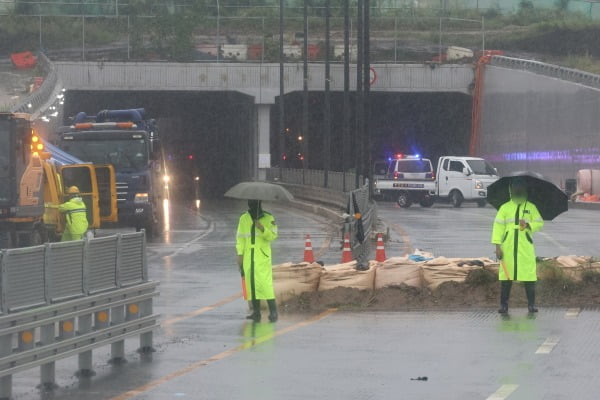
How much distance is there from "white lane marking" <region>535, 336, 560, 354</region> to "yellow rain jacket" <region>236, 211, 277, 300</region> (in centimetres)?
346

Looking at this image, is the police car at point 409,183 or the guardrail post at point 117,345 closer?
the guardrail post at point 117,345

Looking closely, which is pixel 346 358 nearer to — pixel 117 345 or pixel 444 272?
pixel 117 345

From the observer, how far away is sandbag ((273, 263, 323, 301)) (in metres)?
17.3

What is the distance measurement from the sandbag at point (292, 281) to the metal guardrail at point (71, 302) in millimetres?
4321

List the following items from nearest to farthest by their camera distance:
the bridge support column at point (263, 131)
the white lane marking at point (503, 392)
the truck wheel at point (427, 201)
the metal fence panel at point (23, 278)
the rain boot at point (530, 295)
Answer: the metal fence panel at point (23, 278) → the white lane marking at point (503, 392) → the rain boot at point (530, 295) → the truck wheel at point (427, 201) → the bridge support column at point (263, 131)

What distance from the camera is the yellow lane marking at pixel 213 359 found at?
10836 mm

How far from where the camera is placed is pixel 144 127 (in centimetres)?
3653

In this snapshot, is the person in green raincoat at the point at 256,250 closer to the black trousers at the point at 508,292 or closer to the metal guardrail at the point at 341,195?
the black trousers at the point at 508,292

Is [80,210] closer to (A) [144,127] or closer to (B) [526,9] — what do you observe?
(A) [144,127]

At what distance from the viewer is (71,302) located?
1112 centimetres

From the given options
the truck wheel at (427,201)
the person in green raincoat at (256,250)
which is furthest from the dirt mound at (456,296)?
the truck wheel at (427,201)

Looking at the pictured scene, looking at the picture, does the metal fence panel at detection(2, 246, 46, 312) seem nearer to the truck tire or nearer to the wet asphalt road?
the wet asphalt road

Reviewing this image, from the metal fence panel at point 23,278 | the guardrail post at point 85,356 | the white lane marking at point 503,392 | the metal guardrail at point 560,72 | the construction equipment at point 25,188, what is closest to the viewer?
the metal fence panel at point 23,278

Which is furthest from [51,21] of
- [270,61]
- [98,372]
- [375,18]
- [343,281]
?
[98,372]
